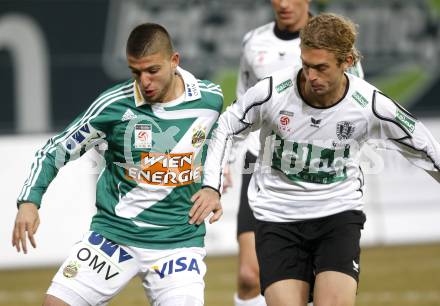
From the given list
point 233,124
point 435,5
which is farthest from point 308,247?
point 435,5

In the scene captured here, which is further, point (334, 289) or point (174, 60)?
point (174, 60)

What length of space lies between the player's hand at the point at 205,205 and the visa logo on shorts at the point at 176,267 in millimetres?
265

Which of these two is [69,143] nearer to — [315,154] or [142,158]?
[142,158]

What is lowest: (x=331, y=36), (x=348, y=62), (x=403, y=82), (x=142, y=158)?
(x=142, y=158)

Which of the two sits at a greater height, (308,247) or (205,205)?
(205,205)

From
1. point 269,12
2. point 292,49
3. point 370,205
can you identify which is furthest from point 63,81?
point 292,49

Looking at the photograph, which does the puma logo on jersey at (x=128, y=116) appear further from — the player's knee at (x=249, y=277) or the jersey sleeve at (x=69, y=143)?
the player's knee at (x=249, y=277)

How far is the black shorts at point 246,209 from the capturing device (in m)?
7.48

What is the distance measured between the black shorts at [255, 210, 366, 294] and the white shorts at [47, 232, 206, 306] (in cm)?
40

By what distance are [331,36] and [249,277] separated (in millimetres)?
2431

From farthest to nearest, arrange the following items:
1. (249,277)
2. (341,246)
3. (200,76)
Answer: (200,76)
(249,277)
(341,246)

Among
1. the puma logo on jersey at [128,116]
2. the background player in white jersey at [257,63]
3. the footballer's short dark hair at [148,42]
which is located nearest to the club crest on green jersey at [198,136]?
the puma logo on jersey at [128,116]

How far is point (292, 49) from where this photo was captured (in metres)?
7.48

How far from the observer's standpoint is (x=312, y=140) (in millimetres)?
5891
